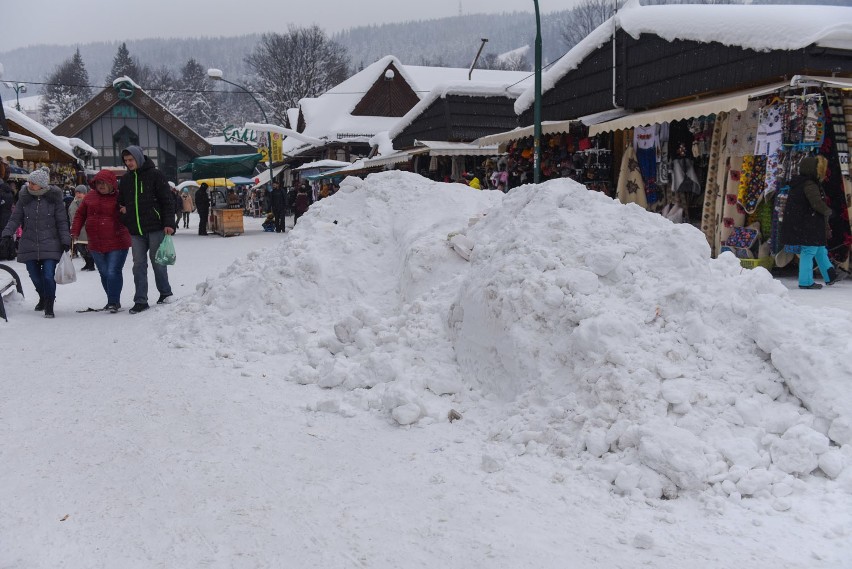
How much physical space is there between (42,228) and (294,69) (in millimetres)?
52786

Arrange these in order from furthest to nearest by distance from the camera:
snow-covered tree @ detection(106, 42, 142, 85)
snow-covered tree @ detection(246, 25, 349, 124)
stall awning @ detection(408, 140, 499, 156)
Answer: snow-covered tree @ detection(106, 42, 142, 85)
snow-covered tree @ detection(246, 25, 349, 124)
stall awning @ detection(408, 140, 499, 156)

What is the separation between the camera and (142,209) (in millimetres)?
7746

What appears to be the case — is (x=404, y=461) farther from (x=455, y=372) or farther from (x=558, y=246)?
(x=558, y=246)

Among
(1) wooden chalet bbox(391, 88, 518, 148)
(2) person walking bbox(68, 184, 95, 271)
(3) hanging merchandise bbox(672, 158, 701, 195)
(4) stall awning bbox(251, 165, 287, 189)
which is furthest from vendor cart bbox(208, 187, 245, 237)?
(4) stall awning bbox(251, 165, 287, 189)

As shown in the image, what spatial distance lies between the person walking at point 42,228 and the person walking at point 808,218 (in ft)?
27.8

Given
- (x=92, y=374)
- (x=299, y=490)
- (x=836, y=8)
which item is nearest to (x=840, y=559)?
(x=299, y=490)

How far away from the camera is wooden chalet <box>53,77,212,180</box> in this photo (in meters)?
45.9

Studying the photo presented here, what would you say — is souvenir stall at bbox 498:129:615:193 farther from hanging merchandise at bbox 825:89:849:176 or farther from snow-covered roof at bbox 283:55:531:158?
snow-covered roof at bbox 283:55:531:158

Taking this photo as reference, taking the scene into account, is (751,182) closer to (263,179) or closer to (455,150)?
(455,150)

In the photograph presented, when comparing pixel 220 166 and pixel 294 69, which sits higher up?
pixel 294 69

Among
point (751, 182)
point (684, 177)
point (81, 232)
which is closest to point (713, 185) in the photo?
point (751, 182)

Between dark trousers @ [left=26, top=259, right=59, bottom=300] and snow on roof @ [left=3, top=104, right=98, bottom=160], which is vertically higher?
snow on roof @ [left=3, top=104, right=98, bottom=160]

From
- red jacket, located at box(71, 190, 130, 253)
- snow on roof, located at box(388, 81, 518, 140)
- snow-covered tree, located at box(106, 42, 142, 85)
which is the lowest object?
red jacket, located at box(71, 190, 130, 253)

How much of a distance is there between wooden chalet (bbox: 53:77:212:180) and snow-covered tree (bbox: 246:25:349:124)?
9693mm
